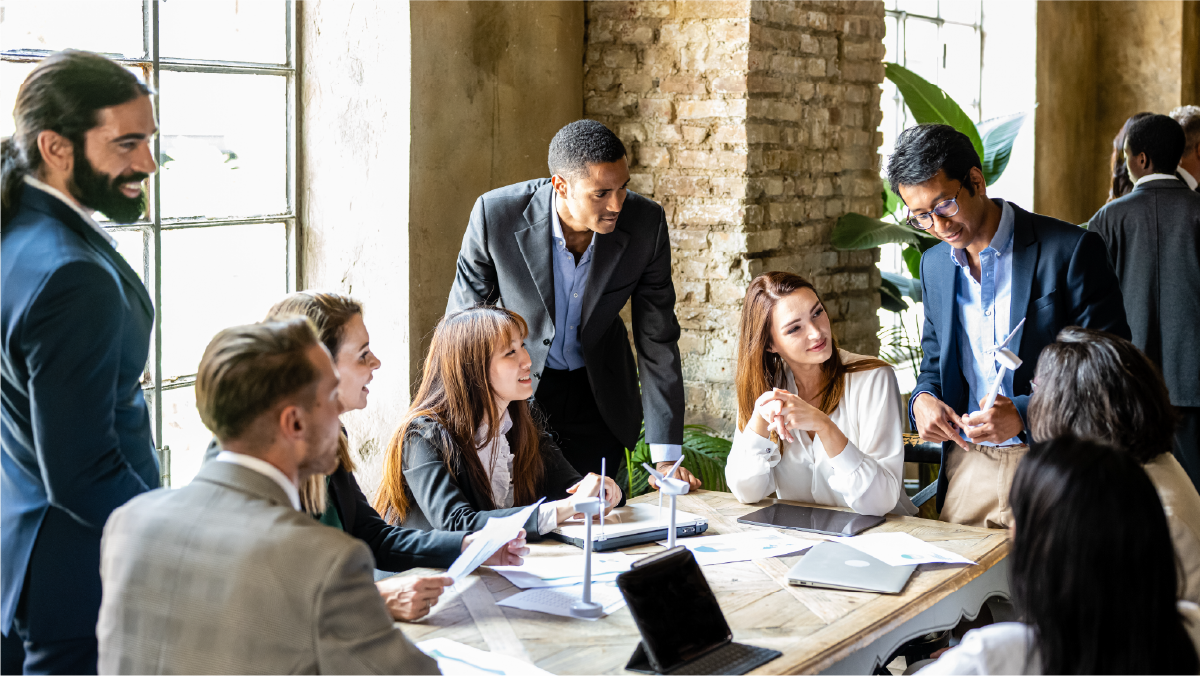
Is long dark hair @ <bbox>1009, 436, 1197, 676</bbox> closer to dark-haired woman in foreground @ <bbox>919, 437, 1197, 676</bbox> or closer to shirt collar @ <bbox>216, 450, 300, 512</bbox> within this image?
dark-haired woman in foreground @ <bbox>919, 437, 1197, 676</bbox>

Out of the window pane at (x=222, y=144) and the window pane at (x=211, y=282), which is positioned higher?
the window pane at (x=222, y=144)

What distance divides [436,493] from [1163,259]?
2901 mm

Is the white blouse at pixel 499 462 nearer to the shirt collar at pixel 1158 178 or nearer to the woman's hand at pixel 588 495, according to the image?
the woman's hand at pixel 588 495

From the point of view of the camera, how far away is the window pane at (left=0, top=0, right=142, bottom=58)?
117 inches

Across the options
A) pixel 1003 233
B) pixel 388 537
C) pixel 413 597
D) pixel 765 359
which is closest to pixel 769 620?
pixel 413 597

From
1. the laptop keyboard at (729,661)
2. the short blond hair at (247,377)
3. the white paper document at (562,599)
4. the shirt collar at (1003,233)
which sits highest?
the shirt collar at (1003,233)

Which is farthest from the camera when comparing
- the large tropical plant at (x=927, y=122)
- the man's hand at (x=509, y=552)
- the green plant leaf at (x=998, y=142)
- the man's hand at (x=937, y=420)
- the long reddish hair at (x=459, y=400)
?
the green plant leaf at (x=998, y=142)

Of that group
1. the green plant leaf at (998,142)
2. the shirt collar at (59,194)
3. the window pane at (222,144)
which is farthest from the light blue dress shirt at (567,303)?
the green plant leaf at (998,142)

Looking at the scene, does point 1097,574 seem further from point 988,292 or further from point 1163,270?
point 1163,270

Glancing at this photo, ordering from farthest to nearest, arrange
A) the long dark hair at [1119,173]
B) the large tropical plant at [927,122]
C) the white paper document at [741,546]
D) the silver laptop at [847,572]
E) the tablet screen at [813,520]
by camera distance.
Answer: the large tropical plant at [927,122]
the long dark hair at [1119,173]
the tablet screen at [813,520]
the white paper document at [741,546]
the silver laptop at [847,572]

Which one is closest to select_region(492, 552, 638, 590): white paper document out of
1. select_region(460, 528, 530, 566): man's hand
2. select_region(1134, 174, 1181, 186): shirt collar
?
select_region(460, 528, 530, 566): man's hand

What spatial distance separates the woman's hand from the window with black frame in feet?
4.63

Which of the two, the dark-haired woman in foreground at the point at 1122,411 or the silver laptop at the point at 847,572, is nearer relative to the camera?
the dark-haired woman in foreground at the point at 1122,411

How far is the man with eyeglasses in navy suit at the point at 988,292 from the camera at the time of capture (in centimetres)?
285
